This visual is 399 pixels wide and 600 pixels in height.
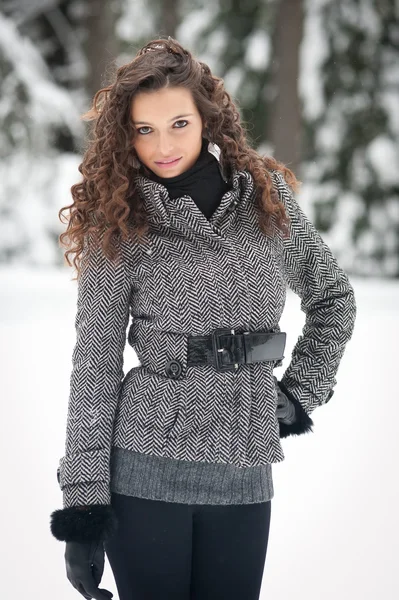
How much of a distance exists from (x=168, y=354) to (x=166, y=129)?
0.57 m

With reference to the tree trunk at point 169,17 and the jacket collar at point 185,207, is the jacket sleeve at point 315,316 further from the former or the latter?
the tree trunk at point 169,17

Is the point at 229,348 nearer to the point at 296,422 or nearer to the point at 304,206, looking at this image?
the point at 296,422

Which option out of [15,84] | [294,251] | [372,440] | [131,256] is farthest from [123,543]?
[15,84]

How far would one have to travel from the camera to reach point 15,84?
884 centimetres

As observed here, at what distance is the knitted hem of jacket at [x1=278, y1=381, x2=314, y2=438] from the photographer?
2.41 meters

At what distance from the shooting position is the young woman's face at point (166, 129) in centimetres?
213

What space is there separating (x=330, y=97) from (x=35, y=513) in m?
10.0

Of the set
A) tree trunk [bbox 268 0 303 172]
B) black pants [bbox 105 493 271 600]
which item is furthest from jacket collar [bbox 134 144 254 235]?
tree trunk [bbox 268 0 303 172]

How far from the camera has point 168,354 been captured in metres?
2.13

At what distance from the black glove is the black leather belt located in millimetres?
507

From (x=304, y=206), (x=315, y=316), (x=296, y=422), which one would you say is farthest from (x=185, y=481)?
(x=304, y=206)

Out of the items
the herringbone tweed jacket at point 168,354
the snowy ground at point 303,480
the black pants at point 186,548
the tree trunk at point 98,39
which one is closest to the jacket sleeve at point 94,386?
the herringbone tweed jacket at point 168,354

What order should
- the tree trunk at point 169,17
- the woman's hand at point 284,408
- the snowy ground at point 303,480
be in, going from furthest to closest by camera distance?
the tree trunk at point 169,17, the snowy ground at point 303,480, the woman's hand at point 284,408

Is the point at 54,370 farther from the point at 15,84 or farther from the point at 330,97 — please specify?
the point at 330,97
